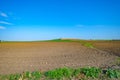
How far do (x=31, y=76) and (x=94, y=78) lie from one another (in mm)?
2711

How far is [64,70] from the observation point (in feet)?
28.7

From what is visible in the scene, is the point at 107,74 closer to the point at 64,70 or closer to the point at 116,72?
the point at 116,72

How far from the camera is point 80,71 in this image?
28.9ft

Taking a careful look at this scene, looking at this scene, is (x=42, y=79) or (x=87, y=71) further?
(x=87, y=71)

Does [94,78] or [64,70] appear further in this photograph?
[64,70]

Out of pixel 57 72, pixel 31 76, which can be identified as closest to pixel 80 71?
pixel 57 72

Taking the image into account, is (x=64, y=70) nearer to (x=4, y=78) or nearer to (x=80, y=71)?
(x=80, y=71)

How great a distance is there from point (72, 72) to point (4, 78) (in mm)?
3000

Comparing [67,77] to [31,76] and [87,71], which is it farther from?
[31,76]

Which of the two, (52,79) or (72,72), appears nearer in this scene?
(52,79)

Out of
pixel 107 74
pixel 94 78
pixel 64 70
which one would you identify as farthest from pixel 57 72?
pixel 107 74

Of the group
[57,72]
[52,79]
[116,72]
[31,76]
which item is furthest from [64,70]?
[116,72]

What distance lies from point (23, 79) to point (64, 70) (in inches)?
74.1

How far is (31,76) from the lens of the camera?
8.33 meters
